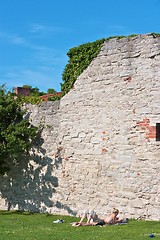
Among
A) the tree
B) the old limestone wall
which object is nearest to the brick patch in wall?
the old limestone wall

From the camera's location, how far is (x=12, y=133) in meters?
14.3

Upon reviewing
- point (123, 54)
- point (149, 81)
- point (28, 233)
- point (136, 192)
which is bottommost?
point (28, 233)

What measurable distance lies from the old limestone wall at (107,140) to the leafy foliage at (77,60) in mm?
167

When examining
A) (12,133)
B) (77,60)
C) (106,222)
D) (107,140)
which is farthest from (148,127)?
(12,133)

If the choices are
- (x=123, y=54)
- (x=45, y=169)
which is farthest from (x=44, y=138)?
Answer: (x=123, y=54)

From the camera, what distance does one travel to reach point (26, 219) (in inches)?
501

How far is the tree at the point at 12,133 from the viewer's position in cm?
1422

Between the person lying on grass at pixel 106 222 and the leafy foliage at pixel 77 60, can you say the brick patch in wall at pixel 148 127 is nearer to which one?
the person lying on grass at pixel 106 222

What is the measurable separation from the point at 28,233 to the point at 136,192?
3.06 meters

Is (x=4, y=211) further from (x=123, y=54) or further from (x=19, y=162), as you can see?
(x=123, y=54)

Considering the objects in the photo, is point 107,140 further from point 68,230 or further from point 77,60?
point 68,230

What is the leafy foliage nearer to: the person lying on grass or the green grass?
the green grass

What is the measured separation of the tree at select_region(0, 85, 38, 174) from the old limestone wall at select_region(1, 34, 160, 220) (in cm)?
50

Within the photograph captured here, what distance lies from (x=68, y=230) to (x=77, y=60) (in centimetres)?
510
